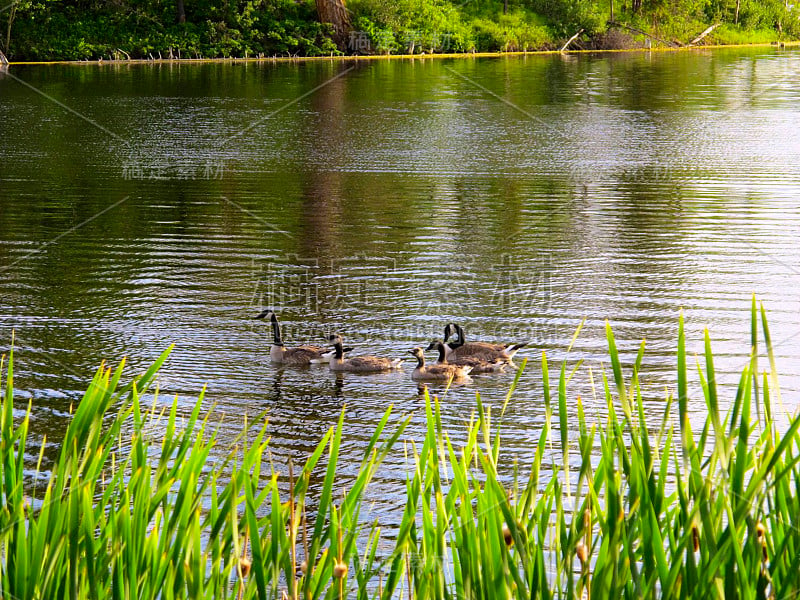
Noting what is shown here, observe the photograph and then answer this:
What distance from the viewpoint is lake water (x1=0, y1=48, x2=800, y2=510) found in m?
9.91

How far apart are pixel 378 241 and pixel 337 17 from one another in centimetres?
4268

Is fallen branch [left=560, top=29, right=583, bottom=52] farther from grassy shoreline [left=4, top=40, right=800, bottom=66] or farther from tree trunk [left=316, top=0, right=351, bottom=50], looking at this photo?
tree trunk [left=316, top=0, right=351, bottom=50]

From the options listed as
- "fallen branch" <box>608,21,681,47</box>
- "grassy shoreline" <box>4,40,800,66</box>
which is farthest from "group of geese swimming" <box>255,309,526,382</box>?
"fallen branch" <box>608,21,681,47</box>

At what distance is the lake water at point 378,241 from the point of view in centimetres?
991

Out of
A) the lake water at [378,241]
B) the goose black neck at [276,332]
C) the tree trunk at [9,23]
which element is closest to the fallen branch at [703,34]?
the lake water at [378,241]

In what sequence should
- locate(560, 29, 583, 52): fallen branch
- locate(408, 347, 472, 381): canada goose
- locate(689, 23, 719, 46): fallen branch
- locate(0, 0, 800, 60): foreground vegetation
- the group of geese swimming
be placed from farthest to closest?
1. locate(689, 23, 719, 46): fallen branch
2. locate(560, 29, 583, 52): fallen branch
3. locate(0, 0, 800, 60): foreground vegetation
4. the group of geese swimming
5. locate(408, 347, 472, 381): canada goose

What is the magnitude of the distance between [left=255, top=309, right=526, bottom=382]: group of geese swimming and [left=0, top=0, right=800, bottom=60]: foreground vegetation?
45.8 metres

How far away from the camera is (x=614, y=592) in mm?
2934

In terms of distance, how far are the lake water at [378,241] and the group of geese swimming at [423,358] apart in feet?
0.56

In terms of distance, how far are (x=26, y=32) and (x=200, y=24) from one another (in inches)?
347

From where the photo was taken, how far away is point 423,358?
32.4ft

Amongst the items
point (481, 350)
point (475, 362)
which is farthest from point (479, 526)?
point (481, 350)

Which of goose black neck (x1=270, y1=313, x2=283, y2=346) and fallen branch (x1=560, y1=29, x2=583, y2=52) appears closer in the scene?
goose black neck (x1=270, y1=313, x2=283, y2=346)

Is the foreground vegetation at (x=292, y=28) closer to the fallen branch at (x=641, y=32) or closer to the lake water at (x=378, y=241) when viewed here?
the fallen branch at (x=641, y=32)
